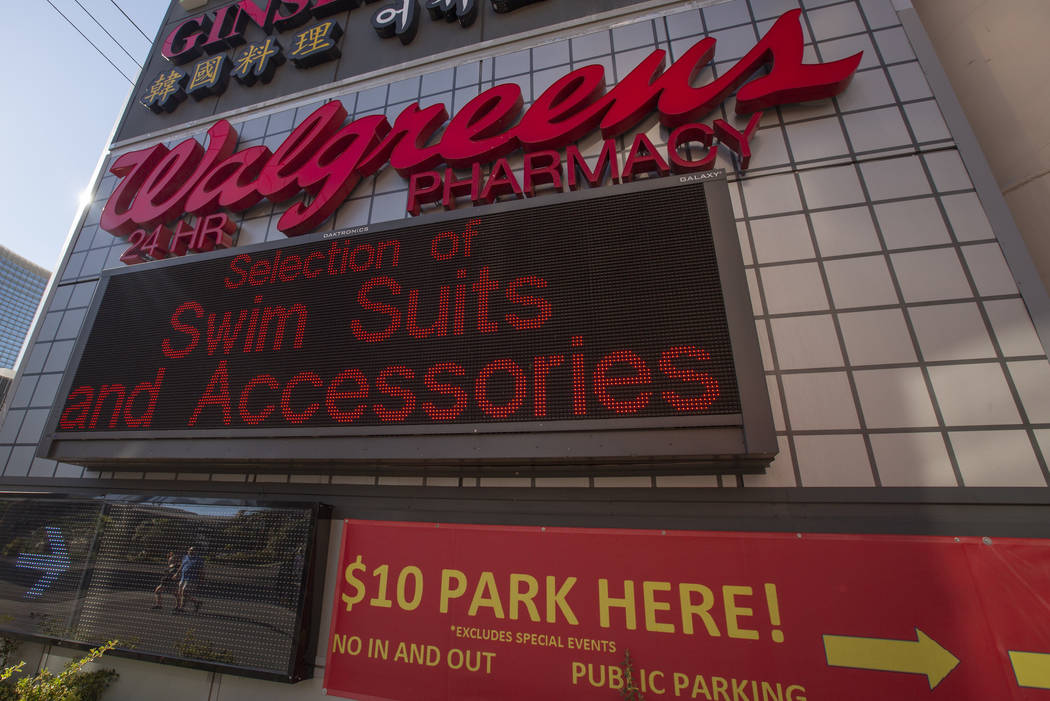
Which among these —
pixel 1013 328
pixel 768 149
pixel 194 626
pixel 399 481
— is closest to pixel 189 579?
pixel 194 626

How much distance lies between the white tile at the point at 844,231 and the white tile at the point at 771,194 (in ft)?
0.62

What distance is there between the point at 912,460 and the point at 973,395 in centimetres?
52

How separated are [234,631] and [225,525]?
65 centimetres

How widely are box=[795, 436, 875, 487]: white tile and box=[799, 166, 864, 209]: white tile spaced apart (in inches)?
66.6

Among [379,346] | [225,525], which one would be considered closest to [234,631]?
[225,525]

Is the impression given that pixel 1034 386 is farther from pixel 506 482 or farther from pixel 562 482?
pixel 506 482

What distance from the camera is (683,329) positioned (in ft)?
8.04

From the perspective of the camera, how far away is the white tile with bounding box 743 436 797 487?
2.61 meters

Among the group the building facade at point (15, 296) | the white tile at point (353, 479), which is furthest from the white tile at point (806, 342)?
the building facade at point (15, 296)

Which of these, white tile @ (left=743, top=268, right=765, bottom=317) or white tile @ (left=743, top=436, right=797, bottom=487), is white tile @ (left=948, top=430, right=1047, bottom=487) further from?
white tile @ (left=743, top=268, right=765, bottom=317)

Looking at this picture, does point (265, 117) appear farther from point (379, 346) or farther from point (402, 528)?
point (402, 528)

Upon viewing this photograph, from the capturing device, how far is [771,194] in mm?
3348

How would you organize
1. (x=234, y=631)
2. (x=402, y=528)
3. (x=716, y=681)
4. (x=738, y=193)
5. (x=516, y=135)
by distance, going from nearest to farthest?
1. (x=716, y=681)
2. (x=234, y=631)
3. (x=402, y=528)
4. (x=738, y=193)
5. (x=516, y=135)

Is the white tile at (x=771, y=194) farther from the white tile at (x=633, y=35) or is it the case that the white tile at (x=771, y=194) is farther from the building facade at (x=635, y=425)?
the white tile at (x=633, y=35)
